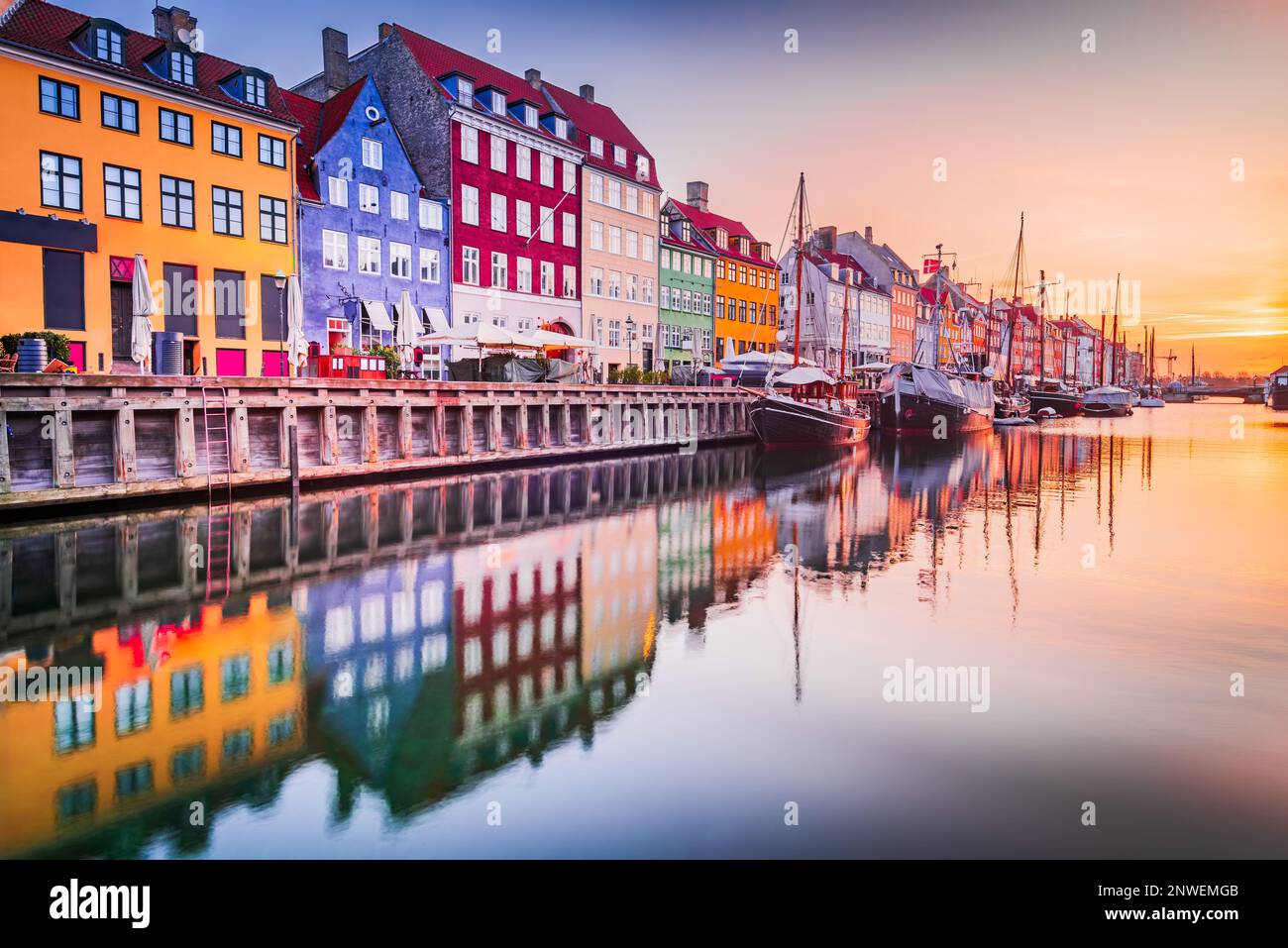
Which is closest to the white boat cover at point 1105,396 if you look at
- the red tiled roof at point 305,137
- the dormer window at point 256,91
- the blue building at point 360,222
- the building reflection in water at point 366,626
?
the building reflection in water at point 366,626

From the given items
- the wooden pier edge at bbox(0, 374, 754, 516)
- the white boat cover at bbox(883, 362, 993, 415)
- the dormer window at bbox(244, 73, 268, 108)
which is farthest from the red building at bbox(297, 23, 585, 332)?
the white boat cover at bbox(883, 362, 993, 415)

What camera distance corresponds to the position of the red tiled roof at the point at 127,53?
27.1 metres

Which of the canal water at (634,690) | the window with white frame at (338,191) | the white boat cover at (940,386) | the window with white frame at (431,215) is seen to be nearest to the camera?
the canal water at (634,690)

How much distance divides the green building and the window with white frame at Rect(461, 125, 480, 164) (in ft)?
60.8

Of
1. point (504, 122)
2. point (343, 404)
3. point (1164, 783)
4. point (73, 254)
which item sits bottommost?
point (1164, 783)

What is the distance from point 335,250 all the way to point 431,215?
5924 millimetres

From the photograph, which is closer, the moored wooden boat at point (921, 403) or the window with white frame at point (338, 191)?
the window with white frame at point (338, 191)

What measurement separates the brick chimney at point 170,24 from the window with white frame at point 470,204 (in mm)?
12626

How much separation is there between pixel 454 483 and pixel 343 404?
4.01 metres

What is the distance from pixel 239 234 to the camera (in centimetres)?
3272

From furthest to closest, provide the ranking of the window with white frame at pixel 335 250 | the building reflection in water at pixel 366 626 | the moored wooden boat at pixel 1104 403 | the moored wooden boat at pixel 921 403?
the moored wooden boat at pixel 1104 403 → the moored wooden boat at pixel 921 403 → the window with white frame at pixel 335 250 → the building reflection in water at pixel 366 626

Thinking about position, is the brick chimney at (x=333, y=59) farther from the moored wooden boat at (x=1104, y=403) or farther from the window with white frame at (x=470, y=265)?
the moored wooden boat at (x=1104, y=403)
